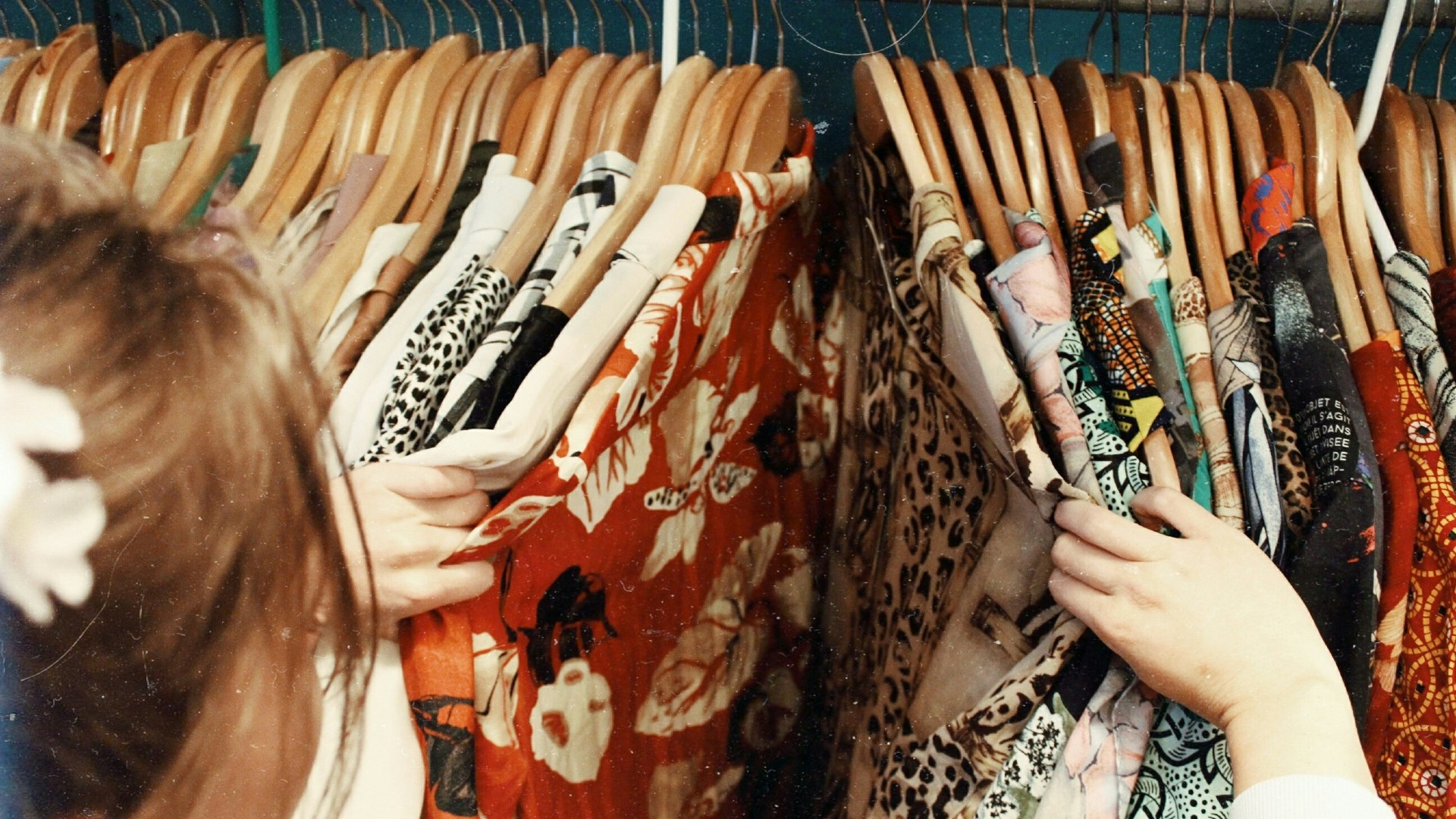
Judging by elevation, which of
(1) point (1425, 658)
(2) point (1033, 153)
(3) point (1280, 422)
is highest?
(2) point (1033, 153)

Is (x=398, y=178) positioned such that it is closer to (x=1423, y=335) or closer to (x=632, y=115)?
(x=632, y=115)

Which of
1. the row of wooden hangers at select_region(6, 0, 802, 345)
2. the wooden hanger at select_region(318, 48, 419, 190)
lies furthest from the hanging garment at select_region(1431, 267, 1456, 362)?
the wooden hanger at select_region(318, 48, 419, 190)

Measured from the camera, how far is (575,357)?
37 centimetres

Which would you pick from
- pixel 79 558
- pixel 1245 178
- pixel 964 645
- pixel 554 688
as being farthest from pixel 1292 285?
pixel 79 558

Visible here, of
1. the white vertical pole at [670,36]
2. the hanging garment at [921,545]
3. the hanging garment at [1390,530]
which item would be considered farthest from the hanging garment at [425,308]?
the hanging garment at [1390,530]

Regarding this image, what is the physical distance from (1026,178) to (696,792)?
43cm

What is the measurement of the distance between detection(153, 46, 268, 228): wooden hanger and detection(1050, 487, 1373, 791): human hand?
1.39 ft

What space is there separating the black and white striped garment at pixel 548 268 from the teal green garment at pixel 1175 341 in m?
0.28

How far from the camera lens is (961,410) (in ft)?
1.53

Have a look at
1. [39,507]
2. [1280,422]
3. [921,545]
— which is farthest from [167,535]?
[1280,422]

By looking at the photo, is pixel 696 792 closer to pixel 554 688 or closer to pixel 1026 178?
pixel 554 688

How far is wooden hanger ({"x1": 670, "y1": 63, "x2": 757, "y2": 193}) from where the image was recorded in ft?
1.48

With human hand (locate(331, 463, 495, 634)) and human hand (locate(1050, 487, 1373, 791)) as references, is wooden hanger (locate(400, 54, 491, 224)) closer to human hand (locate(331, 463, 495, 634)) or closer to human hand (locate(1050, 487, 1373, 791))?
human hand (locate(331, 463, 495, 634))

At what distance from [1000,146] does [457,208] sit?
305mm
